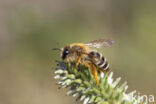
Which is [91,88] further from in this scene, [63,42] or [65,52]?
[63,42]

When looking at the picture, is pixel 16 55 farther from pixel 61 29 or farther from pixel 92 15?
pixel 92 15

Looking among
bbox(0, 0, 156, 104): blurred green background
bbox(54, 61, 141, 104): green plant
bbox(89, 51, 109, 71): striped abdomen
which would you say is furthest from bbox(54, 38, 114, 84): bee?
bbox(0, 0, 156, 104): blurred green background

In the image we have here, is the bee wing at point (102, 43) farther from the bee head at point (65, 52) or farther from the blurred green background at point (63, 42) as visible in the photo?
the blurred green background at point (63, 42)

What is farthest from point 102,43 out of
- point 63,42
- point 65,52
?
point 63,42

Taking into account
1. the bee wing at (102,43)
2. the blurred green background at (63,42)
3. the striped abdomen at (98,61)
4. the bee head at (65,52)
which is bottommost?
the striped abdomen at (98,61)

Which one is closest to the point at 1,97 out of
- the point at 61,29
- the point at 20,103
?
the point at 20,103

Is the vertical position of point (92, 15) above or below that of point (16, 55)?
above

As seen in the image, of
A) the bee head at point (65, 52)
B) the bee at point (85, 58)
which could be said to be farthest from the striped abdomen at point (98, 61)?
the bee head at point (65, 52)
